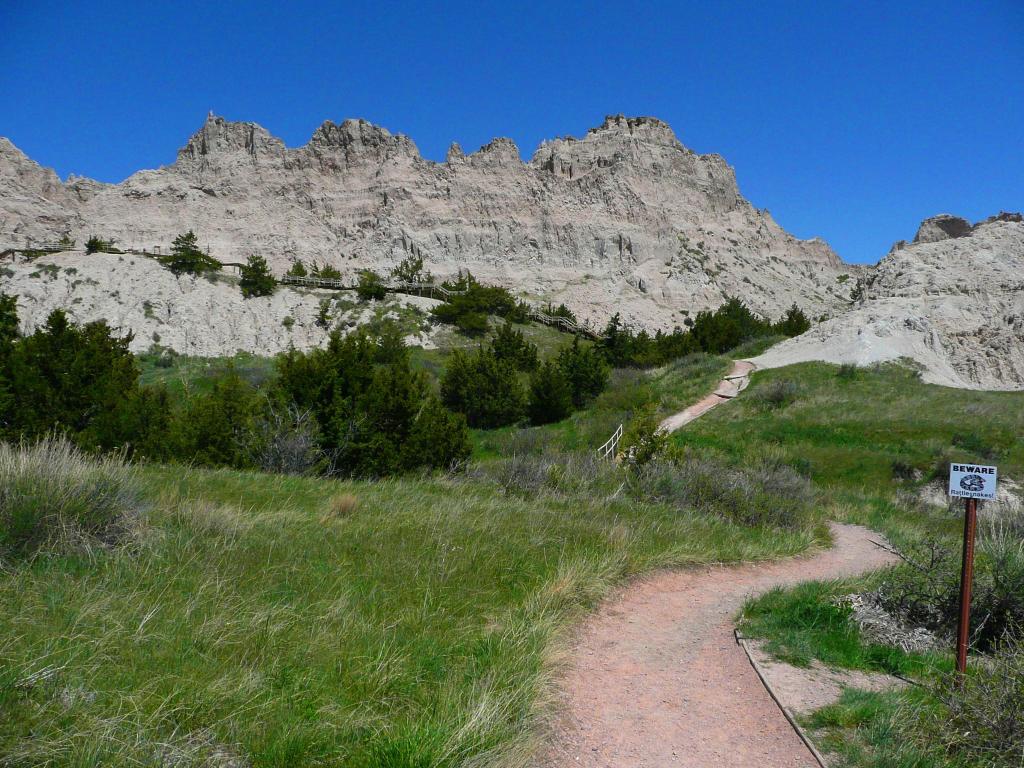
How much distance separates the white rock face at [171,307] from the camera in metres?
43.9

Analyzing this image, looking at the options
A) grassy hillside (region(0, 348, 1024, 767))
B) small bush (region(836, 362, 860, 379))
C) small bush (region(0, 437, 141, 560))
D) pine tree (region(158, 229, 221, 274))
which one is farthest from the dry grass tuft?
pine tree (region(158, 229, 221, 274))

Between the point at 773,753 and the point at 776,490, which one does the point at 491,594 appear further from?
the point at 776,490

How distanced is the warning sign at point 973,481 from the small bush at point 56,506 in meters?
6.09

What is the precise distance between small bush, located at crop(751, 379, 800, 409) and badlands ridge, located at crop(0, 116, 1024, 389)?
109 ft

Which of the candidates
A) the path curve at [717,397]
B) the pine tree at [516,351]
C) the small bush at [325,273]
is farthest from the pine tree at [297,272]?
the path curve at [717,397]

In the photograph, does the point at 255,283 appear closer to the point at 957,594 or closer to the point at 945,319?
the point at 945,319

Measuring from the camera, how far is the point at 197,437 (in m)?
13.4

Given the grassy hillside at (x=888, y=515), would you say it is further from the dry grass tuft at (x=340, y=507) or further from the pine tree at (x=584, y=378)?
the pine tree at (x=584, y=378)

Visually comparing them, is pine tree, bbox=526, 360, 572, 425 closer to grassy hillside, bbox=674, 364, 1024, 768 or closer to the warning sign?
grassy hillside, bbox=674, 364, 1024, 768

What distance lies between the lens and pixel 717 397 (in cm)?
2675

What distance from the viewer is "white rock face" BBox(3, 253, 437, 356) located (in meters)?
43.9

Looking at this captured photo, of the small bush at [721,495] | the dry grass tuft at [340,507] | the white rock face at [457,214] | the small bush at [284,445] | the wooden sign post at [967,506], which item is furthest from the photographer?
the white rock face at [457,214]

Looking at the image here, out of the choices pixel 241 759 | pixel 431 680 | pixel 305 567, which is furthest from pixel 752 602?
pixel 241 759

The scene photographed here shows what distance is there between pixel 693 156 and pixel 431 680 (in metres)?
92.2
